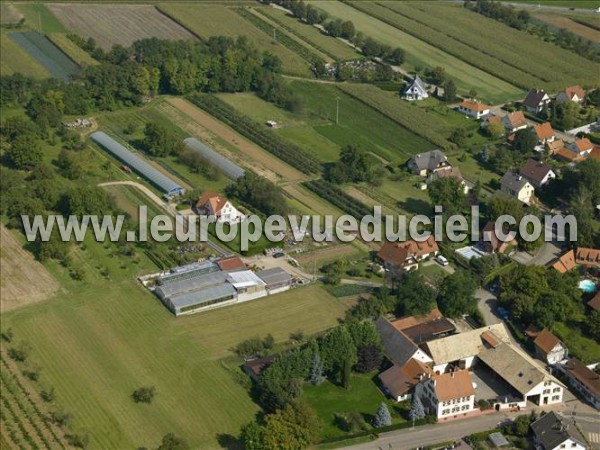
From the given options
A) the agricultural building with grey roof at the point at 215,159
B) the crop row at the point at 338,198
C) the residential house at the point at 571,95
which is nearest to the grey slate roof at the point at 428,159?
the crop row at the point at 338,198

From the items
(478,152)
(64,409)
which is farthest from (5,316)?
(478,152)

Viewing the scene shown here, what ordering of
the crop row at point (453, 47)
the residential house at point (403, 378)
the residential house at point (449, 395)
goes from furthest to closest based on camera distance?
the crop row at point (453, 47), the residential house at point (403, 378), the residential house at point (449, 395)

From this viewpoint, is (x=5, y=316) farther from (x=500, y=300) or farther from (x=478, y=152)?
(x=478, y=152)

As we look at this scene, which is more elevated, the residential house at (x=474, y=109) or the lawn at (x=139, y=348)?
the residential house at (x=474, y=109)

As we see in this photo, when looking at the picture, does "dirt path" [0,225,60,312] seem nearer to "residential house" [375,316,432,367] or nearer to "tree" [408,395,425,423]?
"residential house" [375,316,432,367]

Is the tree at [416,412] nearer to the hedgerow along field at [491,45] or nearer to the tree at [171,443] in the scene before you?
the tree at [171,443]

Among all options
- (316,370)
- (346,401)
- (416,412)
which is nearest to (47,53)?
(316,370)

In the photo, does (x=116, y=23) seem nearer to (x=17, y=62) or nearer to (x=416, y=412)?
(x=17, y=62)
